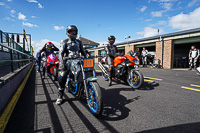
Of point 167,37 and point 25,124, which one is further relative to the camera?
point 167,37

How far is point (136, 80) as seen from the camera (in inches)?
174

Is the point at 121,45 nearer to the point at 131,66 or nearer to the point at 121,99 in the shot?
the point at 131,66

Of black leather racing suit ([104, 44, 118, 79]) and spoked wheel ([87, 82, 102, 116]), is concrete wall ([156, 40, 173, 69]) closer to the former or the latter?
black leather racing suit ([104, 44, 118, 79])

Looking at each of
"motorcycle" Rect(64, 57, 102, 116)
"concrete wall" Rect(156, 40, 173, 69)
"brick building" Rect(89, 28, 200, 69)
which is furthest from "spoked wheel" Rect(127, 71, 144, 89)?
"concrete wall" Rect(156, 40, 173, 69)

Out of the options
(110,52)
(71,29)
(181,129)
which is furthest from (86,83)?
(110,52)

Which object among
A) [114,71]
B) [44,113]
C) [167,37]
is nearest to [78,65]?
[44,113]

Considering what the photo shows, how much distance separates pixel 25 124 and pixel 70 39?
2246mm

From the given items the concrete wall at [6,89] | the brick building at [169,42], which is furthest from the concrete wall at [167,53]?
the concrete wall at [6,89]

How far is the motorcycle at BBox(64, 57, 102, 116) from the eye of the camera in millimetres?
2345

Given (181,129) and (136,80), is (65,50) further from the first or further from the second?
(181,129)

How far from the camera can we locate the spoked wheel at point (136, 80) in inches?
167

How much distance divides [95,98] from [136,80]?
2496 millimetres

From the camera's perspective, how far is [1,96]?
2.68 m

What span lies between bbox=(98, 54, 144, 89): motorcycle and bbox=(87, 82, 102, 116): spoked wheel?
7.69 ft
